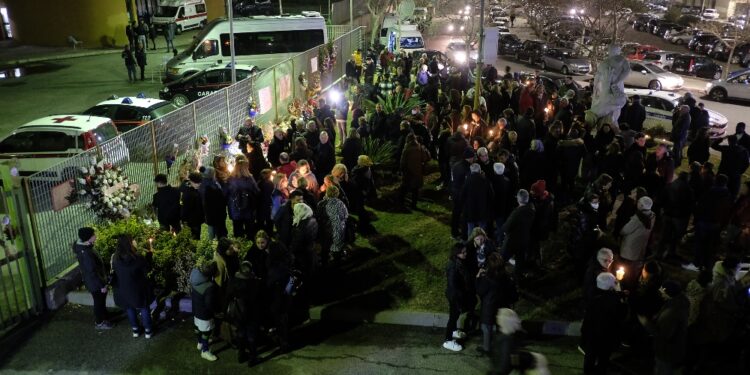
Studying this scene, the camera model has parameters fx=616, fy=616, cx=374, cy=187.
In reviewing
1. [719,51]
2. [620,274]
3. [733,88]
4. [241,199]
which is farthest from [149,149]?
[719,51]

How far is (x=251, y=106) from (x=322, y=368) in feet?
30.0

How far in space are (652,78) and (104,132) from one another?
23.0m

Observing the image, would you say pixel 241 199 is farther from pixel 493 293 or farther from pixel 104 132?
pixel 104 132

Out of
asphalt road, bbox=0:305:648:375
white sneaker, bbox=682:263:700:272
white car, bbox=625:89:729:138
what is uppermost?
white car, bbox=625:89:729:138

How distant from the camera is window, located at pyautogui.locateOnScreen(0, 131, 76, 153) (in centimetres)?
1274

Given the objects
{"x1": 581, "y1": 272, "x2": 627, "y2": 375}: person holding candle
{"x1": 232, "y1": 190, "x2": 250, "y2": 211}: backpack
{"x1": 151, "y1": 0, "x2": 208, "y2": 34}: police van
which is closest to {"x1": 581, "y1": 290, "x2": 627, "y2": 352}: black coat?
{"x1": 581, "y1": 272, "x2": 627, "y2": 375}: person holding candle

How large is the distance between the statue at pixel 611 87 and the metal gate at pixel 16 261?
1060 cm

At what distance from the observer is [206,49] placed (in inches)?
860

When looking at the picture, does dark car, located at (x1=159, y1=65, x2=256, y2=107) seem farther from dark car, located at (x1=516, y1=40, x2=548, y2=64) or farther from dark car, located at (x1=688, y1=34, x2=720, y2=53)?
dark car, located at (x1=688, y1=34, x2=720, y2=53)

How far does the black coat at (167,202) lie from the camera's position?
351 inches

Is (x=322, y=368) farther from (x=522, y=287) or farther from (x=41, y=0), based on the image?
(x=41, y=0)

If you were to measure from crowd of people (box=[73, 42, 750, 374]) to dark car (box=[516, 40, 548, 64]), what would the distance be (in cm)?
2106

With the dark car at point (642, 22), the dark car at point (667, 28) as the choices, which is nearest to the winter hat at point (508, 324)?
the dark car at point (667, 28)

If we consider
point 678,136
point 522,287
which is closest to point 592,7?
point 678,136
